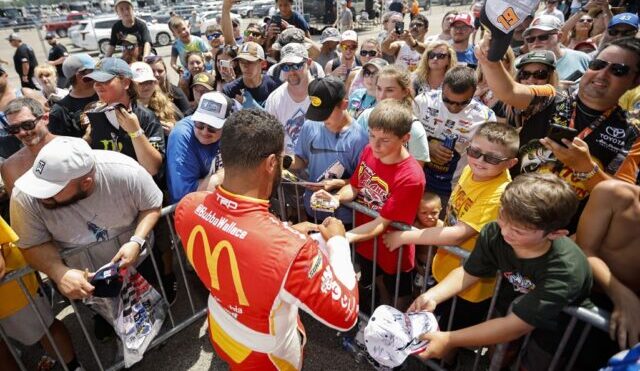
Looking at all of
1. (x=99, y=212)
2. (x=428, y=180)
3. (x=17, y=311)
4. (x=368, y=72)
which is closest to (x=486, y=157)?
(x=428, y=180)

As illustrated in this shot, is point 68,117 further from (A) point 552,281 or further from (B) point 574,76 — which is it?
(B) point 574,76

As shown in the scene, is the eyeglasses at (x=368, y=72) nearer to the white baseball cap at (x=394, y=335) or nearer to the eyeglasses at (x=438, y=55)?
the eyeglasses at (x=438, y=55)

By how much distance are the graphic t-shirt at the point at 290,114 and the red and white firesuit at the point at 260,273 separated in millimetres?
2258

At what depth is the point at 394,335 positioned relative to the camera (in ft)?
5.95

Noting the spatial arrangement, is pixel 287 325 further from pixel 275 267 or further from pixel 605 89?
pixel 605 89

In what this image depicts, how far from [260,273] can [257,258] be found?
0.23 feet

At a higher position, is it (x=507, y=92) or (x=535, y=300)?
(x=507, y=92)

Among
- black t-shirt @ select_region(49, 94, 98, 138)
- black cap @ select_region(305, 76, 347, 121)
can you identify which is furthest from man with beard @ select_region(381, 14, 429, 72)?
black t-shirt @ select_region(49, 94, 98, 138)

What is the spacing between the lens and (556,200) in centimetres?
171

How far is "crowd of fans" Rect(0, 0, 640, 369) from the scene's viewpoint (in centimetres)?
186

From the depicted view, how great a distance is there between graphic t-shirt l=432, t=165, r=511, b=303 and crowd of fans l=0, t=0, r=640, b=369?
0.01m

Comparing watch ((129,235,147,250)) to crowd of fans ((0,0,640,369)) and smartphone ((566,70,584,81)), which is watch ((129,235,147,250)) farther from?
smartphone ((566,70,584,81))

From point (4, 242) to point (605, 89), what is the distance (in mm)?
4208

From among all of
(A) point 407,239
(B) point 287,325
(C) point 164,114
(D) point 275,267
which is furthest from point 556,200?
(C) point 164,114
